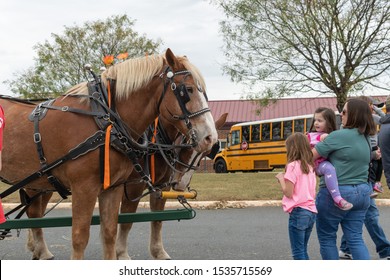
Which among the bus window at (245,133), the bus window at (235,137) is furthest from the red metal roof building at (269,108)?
the bus window at (245,133)

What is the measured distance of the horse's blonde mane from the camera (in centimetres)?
381

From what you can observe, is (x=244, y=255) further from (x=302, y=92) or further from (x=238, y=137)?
(x=238, y=137)

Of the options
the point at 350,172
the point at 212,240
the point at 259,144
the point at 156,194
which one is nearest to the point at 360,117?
the point at 350,172

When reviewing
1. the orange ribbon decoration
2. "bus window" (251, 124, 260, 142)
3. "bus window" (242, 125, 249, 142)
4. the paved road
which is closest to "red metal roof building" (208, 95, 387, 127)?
"bus window" (242, 125, 249, 142)

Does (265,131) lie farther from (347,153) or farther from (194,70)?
(194,70)

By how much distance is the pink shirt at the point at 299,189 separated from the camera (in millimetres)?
4020

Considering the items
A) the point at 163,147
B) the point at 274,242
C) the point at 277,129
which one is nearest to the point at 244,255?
the point at 274,242

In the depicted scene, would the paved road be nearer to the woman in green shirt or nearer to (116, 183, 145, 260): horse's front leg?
(116, 183, 145, 260): horse's front leg

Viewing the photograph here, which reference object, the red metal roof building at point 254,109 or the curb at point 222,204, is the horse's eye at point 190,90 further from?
the red metal roof building at point 254,109

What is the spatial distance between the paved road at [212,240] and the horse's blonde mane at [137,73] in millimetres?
2328

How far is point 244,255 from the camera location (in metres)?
5.37

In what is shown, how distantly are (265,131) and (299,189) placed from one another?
21.1 m

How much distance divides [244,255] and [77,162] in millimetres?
2614

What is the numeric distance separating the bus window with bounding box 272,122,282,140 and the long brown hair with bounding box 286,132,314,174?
20.3 meters
